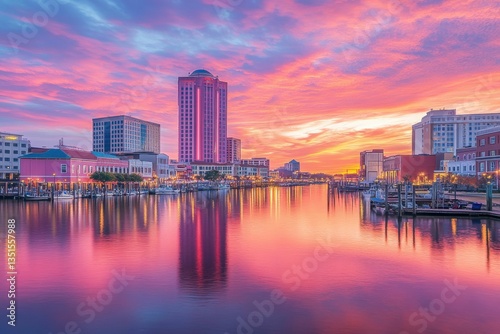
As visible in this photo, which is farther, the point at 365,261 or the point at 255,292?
the point at 365,261

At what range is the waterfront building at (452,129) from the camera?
146137mm

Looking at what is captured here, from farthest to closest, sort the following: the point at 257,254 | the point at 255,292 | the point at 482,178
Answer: the point at 482,178 < the point at 257,254 < the point at 255,292

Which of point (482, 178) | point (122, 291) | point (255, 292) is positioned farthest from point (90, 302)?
point (482, 178)

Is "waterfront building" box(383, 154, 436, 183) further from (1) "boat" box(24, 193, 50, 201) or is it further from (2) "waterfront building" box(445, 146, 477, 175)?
(1) "boat" box(24, 193, 50, 201)

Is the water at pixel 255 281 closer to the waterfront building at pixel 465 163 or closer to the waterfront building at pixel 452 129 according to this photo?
the waterfront building at pixel 465 163

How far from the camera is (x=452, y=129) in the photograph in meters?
148

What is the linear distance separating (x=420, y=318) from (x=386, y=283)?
415 centimetres

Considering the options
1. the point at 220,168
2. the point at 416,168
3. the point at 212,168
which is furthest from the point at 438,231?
the point at 220,168

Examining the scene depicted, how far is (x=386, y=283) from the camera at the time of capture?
18.2 meters

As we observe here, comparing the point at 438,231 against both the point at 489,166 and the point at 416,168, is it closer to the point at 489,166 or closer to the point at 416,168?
the point at 489,166

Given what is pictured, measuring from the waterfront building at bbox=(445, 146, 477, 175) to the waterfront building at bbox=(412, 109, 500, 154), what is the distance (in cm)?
6388

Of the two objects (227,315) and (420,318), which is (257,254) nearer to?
(227,315)

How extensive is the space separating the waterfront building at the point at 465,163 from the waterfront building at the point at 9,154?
4108 inches

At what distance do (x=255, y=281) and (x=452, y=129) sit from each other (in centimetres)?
15269
